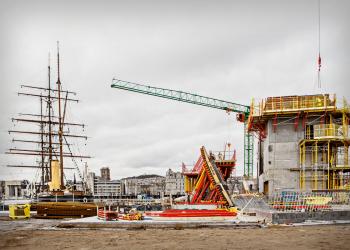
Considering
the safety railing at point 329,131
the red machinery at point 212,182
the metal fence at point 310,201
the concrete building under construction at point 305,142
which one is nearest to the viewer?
the metal fence at point 310,201

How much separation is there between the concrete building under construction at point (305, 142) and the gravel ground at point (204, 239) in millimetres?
14667

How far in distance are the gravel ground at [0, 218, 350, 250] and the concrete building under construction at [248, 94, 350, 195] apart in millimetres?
14667

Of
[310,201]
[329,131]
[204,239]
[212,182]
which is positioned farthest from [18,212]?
[329,131]

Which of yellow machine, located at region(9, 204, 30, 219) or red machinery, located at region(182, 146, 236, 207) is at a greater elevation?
red machinery, located at region(182, 146, 236, 207)

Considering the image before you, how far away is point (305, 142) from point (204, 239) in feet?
72.3

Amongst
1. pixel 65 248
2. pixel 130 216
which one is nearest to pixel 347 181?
pixel 130 216

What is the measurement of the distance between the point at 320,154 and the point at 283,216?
632 inches

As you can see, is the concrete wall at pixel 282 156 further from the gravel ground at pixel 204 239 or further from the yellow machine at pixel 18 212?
the yellow machine at pixel 18 212

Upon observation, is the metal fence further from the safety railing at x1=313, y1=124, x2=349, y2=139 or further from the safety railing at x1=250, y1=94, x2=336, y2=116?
the safety railing at x1=250, y1=94, x2=336, y2=116

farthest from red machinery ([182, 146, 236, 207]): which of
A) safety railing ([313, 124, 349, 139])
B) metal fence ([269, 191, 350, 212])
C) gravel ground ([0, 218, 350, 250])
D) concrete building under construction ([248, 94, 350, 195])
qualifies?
gravel ground ([0, 218, 350, 250])

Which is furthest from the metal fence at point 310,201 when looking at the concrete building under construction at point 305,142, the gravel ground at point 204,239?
the concrete building under construction at point 305,142

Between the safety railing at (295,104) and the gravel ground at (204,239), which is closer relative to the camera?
the gravel ground at (204,239)

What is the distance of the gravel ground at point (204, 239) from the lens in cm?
1552

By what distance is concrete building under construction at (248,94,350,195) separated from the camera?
35156mm
